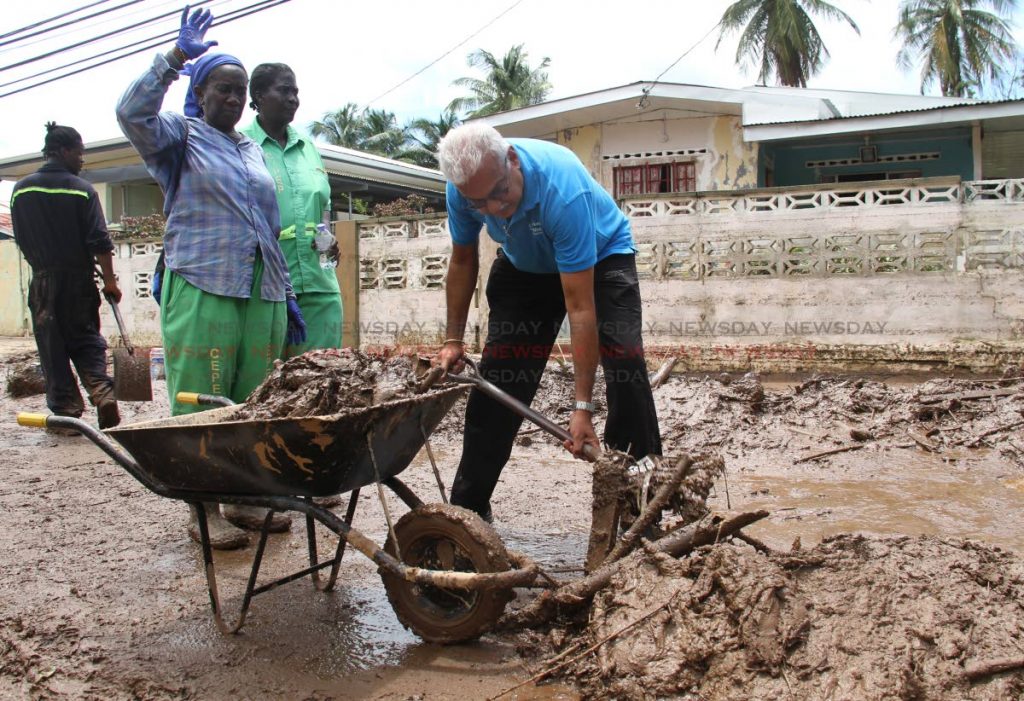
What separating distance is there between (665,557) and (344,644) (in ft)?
3.70

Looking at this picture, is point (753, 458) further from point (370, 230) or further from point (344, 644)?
point (370, 230)

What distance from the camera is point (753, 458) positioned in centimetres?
575

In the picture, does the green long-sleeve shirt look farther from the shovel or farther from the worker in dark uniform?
the shovel

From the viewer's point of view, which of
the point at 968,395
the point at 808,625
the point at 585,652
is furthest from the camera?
the point at 968,395

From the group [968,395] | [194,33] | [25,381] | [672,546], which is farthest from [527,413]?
[25,381]

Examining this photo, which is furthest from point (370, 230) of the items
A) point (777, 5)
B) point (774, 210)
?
point (777, 5)

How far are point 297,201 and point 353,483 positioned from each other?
199cm

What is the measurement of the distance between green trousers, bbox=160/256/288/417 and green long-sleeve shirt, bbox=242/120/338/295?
0.41m

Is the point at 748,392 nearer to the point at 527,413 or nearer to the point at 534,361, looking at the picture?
the point at 534,361

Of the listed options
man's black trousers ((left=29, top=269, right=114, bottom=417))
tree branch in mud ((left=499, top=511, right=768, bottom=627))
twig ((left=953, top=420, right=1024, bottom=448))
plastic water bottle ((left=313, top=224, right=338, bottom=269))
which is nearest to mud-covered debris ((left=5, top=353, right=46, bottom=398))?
man's black trousers ((left=29, top=269, right=114, bottom=417))

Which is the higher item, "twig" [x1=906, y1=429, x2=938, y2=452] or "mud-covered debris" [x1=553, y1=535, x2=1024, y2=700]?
"mud-covered debris" [x1=553, y1=535, x2=1024, y2=700]

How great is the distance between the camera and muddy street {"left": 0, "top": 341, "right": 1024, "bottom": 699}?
2.45m

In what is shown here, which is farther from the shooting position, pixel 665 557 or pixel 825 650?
pixel 665 557

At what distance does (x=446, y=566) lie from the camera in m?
2.70
